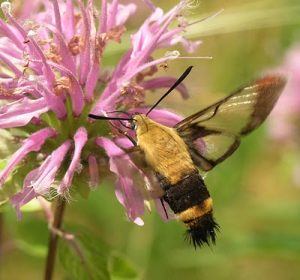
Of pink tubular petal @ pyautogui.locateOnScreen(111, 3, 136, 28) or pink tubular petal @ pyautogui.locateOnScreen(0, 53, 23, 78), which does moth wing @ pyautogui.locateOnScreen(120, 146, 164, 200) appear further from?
pink tubular petal @ pyautogui.locateOnScreen(111, 3, 136, 28)

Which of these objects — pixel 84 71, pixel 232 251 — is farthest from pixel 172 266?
pixel 84 71

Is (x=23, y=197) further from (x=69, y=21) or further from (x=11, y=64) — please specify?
(x=69, y=21)

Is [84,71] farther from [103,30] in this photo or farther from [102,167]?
[102,167]

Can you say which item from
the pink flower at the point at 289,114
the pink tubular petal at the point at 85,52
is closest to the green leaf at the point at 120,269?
the pink tubular petal at the point at 85,52

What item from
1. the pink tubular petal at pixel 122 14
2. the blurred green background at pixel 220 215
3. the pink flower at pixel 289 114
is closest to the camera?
the pink tubular petal at pixel 122 14

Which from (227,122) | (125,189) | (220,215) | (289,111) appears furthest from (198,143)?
(289,111)

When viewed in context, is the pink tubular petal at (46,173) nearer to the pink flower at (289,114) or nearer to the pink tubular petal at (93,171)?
the pink tubular petal at (93,171)

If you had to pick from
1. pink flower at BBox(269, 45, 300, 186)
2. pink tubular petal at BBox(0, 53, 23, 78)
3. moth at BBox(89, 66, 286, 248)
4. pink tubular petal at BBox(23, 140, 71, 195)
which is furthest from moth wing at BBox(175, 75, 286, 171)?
pink flower at BBox(269, 45, 300, 186)

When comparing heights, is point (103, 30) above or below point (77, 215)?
above
